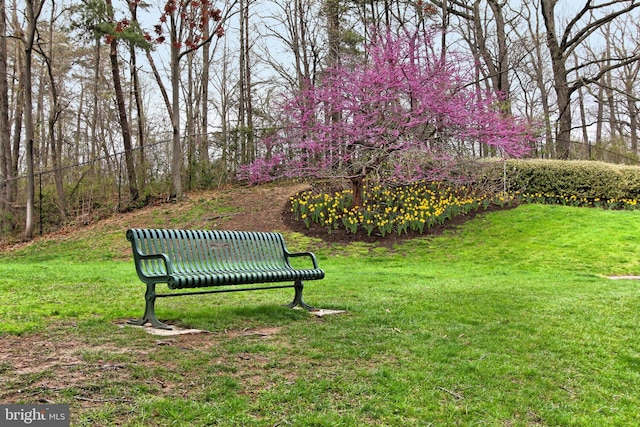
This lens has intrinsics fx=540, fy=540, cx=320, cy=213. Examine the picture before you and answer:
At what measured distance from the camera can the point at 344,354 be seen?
379 cm

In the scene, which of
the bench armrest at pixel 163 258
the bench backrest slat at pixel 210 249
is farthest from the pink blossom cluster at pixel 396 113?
the bench armrest at pixel 163 258

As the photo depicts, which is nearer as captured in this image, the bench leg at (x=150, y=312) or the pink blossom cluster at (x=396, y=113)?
the bench leg at (x=150, y=312)

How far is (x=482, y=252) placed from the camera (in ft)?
37.0

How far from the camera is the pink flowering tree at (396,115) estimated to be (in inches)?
480

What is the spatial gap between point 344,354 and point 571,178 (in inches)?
544

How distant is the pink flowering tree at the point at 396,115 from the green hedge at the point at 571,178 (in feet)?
7.00

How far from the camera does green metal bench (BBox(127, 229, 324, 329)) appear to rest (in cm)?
454

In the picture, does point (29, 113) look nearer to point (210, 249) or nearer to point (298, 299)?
point (210, 249)

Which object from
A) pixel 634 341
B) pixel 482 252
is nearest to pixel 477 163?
pixel 482 252

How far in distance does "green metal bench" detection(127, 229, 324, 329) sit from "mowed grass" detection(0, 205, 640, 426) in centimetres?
36

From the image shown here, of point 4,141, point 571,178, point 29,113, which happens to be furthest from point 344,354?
point 4,141

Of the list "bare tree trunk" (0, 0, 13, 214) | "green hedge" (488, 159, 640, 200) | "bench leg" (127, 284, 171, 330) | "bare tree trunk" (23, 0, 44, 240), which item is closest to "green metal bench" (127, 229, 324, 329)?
"bench leg" (127, 284, 171, 330)

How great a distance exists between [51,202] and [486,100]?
12849 millimetres

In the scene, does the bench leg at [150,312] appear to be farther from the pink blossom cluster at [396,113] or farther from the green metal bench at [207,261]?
the pink blossom cluster at [396,113]
